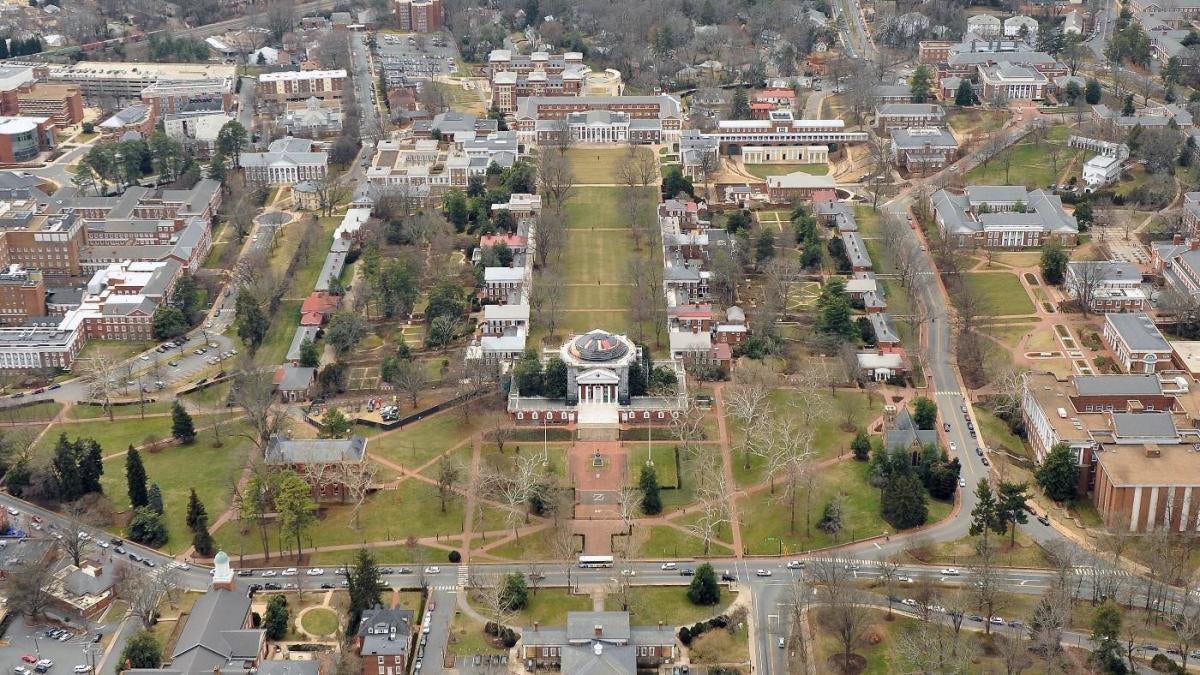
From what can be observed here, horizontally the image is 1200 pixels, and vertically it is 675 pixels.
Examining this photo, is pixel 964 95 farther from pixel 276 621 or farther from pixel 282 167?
pixel 276 621

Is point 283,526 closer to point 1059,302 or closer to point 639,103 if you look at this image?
point 1059,302

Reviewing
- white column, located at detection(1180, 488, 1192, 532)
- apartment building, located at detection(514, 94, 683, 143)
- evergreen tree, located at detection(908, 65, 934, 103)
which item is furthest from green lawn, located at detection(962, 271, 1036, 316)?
apartment building, located at detection(514, 94, 683, 143)

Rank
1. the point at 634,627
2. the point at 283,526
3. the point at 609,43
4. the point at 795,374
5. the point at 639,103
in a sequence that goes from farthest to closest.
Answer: the point at 609,43 → the point at 639,103 → the point at 795,374 → the point at 283,526 → the point at 634,627

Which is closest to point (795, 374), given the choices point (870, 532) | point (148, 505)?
point (870, 532)

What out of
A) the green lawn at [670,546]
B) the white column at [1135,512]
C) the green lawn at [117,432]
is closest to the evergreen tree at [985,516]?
the white column at [1135,512]

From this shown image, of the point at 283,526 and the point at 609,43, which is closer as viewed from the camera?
the point at 283,526

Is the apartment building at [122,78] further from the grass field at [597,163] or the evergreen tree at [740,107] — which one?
the evergreen tree at [740,107]

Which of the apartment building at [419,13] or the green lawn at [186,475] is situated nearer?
the green lawn at [186,475]
